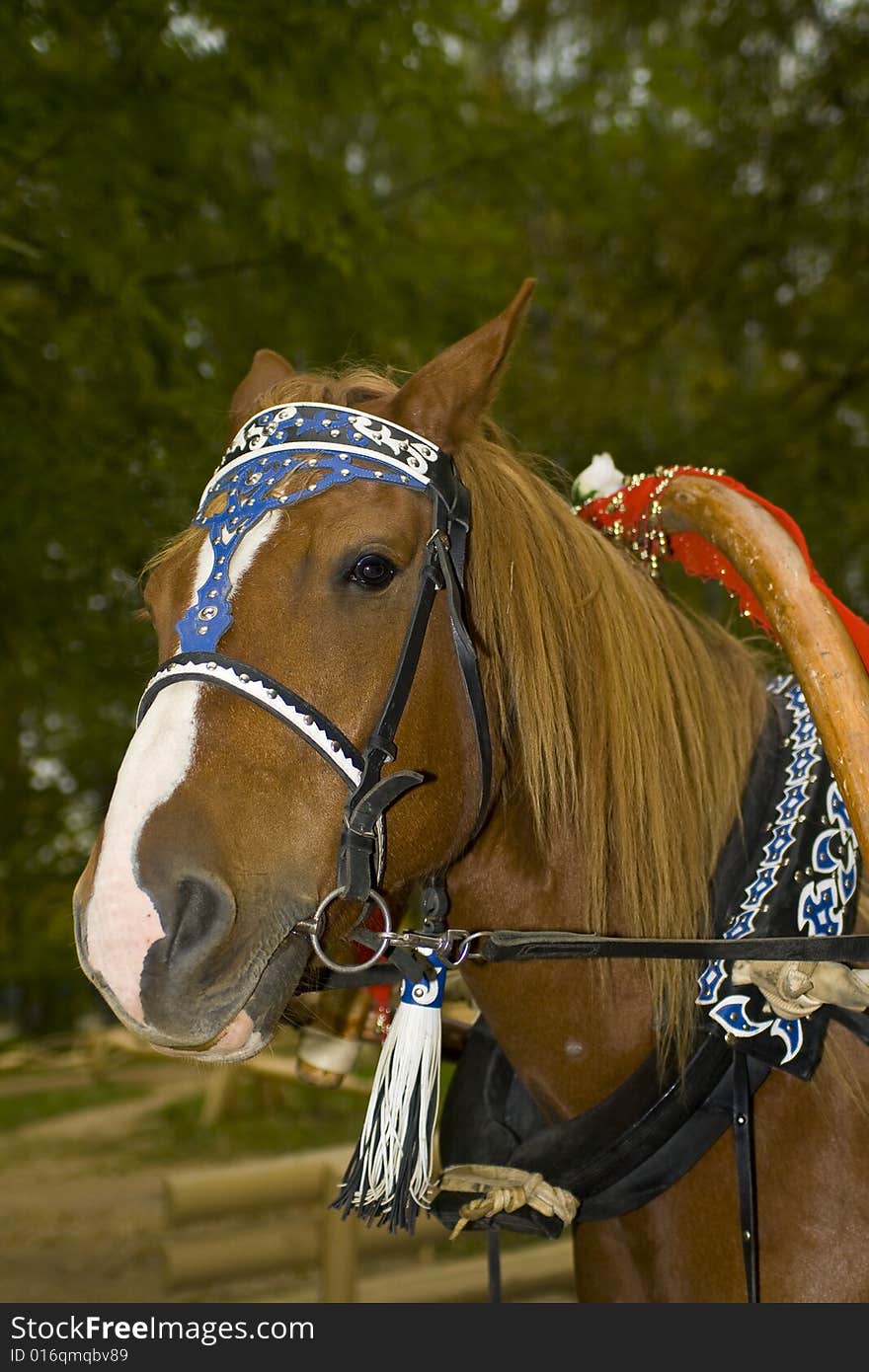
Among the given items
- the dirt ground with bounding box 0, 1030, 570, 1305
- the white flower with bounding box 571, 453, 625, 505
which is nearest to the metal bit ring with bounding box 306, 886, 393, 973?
the white flower with bounding box 571, 453, 625, 505

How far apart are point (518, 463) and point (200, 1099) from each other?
8.35m

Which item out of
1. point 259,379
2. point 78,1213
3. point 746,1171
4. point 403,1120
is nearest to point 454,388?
point 259,379

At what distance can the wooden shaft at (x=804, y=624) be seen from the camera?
162cm

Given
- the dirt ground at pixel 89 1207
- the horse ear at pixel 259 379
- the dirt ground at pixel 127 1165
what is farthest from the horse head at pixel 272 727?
the dirt ground at pixel 89 1207

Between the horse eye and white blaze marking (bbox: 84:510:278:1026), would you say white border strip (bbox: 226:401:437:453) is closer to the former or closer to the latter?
the horse eye

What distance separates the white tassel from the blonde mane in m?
0.30

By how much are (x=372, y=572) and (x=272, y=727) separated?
285 millimetres

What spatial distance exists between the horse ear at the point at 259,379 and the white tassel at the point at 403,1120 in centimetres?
110

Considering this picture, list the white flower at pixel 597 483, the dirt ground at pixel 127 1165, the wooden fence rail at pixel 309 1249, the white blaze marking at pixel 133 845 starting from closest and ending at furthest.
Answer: the white blaze marking at pixel 133 845 → the white flower at pixel 597 483 → the wooden fence rail at pixel 309 1249 → the dirt ground at pixel 127 1165

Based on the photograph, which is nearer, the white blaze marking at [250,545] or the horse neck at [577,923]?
the white blaze marking at [250,545]

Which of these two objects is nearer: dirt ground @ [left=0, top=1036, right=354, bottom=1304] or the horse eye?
the horse eye

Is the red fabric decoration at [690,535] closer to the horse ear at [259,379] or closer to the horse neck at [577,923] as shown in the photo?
the horse neck at [577,923]

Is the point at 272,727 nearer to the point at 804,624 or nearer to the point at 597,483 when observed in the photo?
the point at 804,624

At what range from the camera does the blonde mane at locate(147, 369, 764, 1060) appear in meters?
1.77
